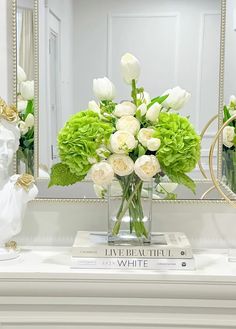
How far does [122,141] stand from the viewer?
1.32 m

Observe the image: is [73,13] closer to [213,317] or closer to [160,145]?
[160,145]

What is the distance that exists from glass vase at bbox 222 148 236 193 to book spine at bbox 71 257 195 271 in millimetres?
334

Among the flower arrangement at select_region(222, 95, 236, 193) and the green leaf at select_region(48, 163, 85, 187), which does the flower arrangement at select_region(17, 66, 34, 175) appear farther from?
the flower arrangement at select_region(222, 95, 236, 193)

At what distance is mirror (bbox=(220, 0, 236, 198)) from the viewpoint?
61.7 inches

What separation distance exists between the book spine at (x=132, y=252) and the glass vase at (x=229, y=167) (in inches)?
12.4

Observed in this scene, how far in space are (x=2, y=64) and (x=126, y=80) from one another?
41 cm

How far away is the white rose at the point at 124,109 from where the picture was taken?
1.38 m

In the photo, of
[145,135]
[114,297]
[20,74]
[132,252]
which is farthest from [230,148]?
[20,74]

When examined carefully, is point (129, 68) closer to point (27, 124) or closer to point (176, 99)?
point (176, 99)

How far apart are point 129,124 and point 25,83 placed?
1.41 ft

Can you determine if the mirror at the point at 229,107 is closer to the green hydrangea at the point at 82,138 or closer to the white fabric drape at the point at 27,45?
the green hydrangea at the point at 82,138

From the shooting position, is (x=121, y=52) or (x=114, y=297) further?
(x=121, y=52)

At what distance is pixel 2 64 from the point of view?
5.14 ft

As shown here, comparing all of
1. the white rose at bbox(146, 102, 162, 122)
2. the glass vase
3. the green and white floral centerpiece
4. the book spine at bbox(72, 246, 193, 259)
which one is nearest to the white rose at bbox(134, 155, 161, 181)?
the green and white floral centerpiece
